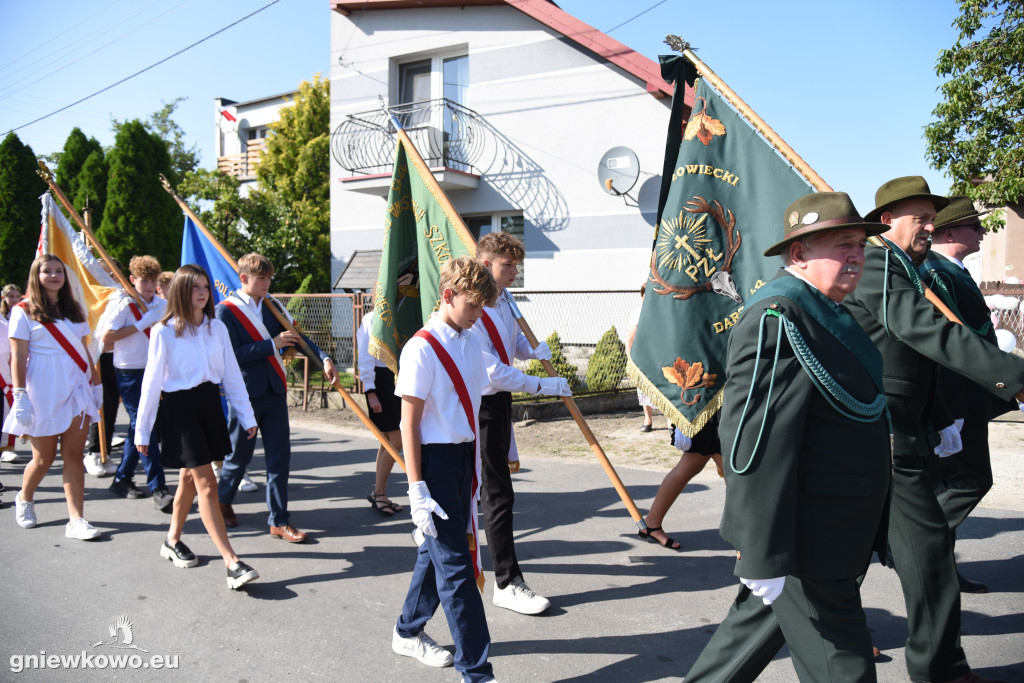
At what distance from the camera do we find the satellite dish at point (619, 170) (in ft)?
41.3

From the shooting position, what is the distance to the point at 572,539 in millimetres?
5457

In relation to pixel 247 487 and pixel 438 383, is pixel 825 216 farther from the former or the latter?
pixel 247 487

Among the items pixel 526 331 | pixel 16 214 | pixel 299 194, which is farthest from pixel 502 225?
pixel 16 214

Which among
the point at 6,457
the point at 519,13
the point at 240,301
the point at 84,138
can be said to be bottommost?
the point at 6,457

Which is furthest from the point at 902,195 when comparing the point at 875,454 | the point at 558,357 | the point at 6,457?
the point at 6,457

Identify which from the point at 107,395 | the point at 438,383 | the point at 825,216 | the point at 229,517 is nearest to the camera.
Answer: the point at 825,216

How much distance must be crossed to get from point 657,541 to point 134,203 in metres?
17.9

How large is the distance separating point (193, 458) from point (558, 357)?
724cm

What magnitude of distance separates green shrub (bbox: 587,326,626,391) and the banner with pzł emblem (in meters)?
6.94

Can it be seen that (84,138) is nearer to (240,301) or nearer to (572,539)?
(240,301)

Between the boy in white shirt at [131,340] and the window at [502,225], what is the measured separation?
7.35 m

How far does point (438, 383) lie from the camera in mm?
3256

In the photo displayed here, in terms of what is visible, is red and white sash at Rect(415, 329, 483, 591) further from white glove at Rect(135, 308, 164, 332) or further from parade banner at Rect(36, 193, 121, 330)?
parade banner at Rect(36, 193, 121, 330)

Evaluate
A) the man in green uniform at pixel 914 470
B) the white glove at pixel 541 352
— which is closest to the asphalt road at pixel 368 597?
the man in green uniform at pixel 914 470
